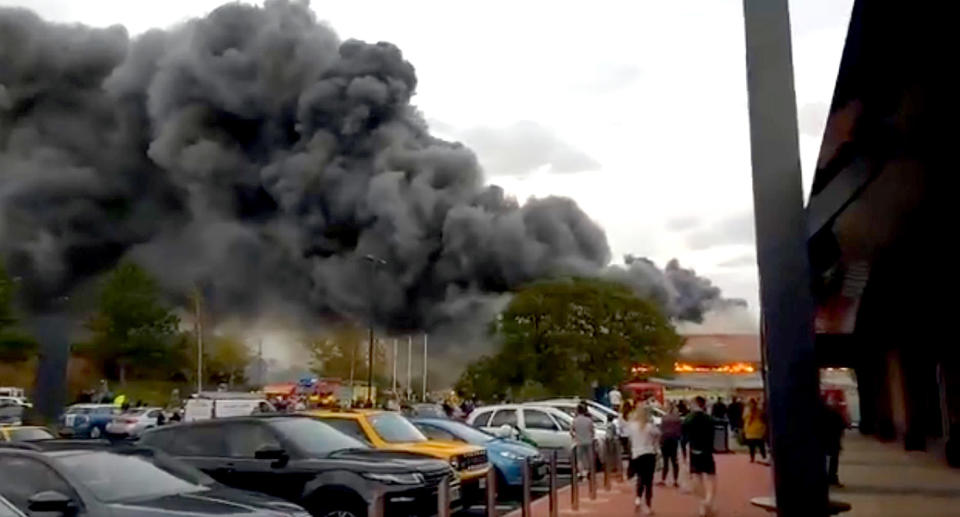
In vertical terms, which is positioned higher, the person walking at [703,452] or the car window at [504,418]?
the car window at [504,418]

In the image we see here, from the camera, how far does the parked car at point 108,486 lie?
19.8ft

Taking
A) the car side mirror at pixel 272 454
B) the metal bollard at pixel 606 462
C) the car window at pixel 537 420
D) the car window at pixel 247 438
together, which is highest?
the car window at pixel 537 420

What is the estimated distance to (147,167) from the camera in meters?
73.3

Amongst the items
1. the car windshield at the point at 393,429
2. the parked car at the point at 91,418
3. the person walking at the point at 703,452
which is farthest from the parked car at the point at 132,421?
the person walking at the point at 703,452

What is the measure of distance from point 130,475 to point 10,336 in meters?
45.4

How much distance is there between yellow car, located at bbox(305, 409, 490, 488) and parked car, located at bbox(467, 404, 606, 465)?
6.27 m

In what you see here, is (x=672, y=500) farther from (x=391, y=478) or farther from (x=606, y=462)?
(x=391, y=478)

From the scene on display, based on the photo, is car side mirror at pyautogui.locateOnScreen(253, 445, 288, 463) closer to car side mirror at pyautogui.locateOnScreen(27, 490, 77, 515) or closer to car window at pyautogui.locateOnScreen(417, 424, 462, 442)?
car side mirror at pyautogui.locateOnScreen(27, 490, 77, 515)

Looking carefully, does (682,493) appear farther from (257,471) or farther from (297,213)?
(297,213)

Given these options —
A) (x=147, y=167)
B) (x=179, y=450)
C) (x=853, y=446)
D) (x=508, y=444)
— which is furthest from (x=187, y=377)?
(x=179, y=450)

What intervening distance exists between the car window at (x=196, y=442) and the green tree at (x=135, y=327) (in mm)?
44575

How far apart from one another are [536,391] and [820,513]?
37.9 m

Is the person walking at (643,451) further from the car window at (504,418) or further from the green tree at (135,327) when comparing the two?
the green tree at (135,327)

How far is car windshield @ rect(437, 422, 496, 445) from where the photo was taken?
14156mm
